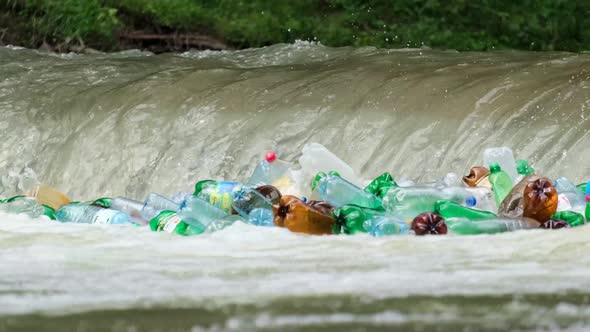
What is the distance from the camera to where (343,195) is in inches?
176

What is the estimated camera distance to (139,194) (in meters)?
5.99

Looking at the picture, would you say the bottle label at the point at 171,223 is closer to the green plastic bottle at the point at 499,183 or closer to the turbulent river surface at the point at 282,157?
the turbulent river surface at the point at 282,157

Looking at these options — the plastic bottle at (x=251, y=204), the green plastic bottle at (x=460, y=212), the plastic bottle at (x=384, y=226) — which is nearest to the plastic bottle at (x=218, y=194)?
the plastic bottle at (x=251, y=204)

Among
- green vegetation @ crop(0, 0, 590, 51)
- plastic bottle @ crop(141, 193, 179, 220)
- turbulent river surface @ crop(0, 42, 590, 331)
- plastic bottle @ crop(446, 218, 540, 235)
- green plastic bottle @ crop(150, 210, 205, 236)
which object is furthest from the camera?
green vegetation @ crop(0, 0, 590, 51)

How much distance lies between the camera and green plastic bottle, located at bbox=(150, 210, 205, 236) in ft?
14.2

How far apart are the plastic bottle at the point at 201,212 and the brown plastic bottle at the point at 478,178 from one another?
37.9 inches

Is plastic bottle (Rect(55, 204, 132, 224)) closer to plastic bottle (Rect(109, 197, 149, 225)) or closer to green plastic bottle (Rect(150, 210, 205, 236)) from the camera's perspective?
plastic bottle (Rect(109, 197, 149, 225))

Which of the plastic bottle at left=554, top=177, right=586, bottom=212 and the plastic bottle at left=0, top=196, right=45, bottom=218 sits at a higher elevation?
the plastic bottle at left=554, top=177, right=586, bottom=212

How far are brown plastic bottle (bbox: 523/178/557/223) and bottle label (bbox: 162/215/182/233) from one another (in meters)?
1.29

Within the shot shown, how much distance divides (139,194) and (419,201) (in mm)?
2038

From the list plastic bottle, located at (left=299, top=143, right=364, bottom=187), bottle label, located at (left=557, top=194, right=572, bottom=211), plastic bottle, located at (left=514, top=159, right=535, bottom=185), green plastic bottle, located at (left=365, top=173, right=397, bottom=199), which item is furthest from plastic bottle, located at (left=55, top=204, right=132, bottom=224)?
bottle label, located at (left=557, top=194, right=572, bottom=211)

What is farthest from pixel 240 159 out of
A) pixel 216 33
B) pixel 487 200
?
pixel 216 33

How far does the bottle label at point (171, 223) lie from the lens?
14.4ft

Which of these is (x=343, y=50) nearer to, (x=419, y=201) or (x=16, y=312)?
(x=419, y=201)
